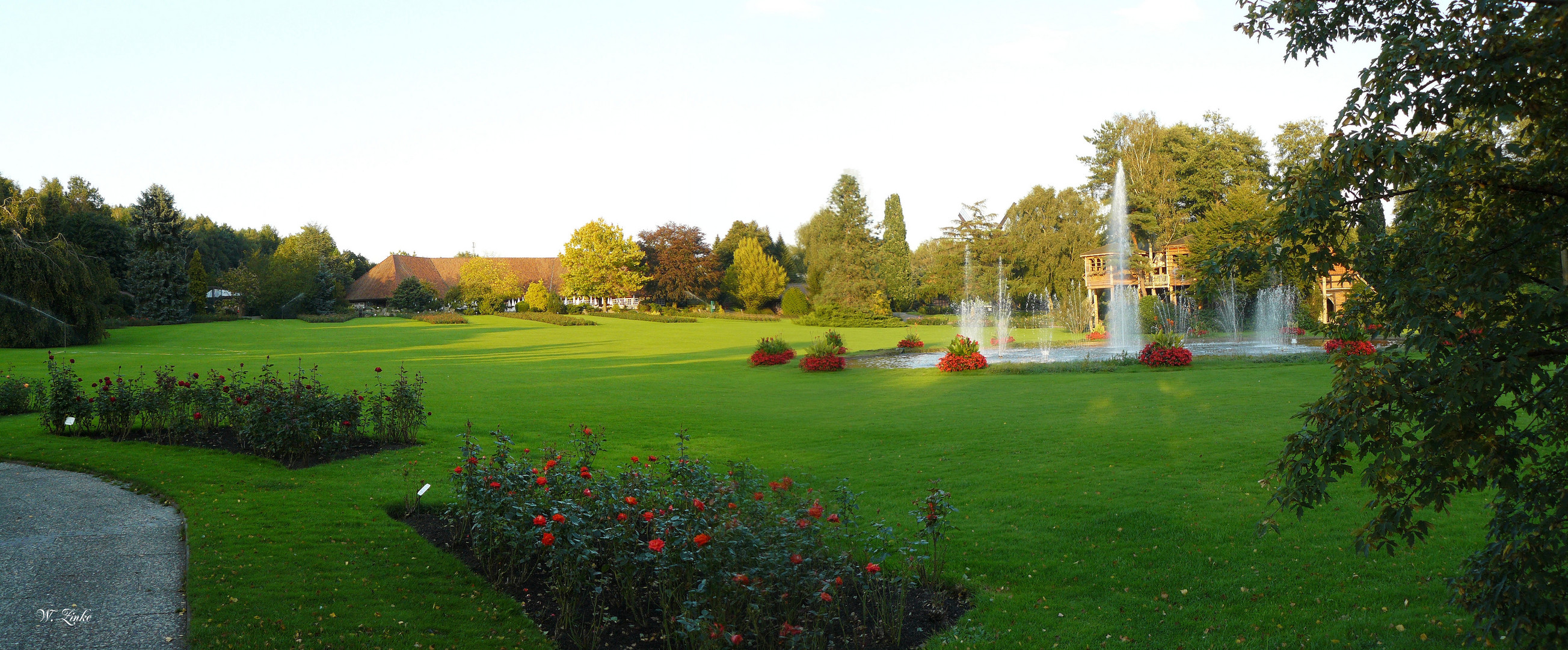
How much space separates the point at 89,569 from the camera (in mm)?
5762

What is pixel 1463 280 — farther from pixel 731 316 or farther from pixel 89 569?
pixel 731 316

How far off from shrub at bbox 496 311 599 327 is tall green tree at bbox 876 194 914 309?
25.1m

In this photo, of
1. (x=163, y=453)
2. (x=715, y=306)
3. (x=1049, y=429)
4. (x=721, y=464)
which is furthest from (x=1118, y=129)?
(x=163, y=453)

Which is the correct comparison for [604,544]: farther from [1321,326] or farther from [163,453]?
[163,453]

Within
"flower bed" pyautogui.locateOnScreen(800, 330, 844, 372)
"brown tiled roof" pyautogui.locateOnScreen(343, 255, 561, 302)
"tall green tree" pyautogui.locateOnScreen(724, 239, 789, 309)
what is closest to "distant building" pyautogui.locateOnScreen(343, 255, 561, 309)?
"brown tiled roof" pyautogui.locateOnScreen(343, 255, 561, 302)

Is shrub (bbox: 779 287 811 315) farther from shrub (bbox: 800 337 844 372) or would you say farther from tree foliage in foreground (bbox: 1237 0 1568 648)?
tree foliage in foreground (bbox: 1237 0 1568 648)

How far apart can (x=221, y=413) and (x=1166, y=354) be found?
20284 millimetres

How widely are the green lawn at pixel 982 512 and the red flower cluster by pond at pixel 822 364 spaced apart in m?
4.53

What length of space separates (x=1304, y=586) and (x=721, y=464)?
20.0 feet

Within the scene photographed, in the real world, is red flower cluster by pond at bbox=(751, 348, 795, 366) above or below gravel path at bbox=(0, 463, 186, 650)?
above

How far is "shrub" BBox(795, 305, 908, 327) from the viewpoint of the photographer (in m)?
56.4

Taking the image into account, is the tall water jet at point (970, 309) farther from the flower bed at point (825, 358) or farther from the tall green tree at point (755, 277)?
the tall green tree at point (755, 277)

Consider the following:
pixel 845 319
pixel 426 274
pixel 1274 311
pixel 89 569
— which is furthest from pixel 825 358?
pixel 426 274

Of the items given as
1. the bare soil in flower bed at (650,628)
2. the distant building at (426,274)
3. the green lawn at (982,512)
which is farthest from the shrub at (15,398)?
the distant building at (426,274)
